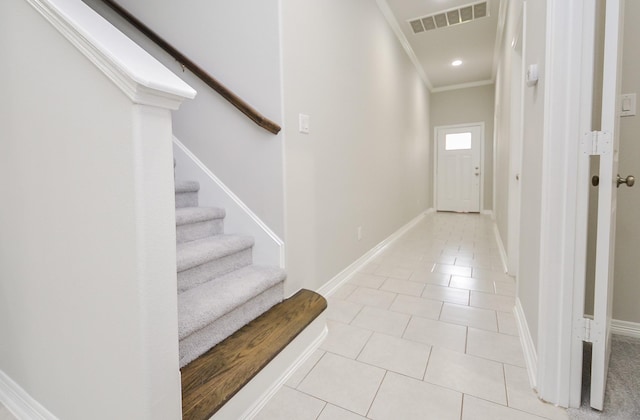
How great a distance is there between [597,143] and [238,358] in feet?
5.19

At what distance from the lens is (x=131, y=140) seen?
78 cm

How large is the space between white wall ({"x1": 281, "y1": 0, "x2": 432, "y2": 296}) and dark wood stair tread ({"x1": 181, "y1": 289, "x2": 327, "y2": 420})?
0.33 metres

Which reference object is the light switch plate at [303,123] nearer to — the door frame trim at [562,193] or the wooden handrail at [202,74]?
the wooden handrail at [202,74]

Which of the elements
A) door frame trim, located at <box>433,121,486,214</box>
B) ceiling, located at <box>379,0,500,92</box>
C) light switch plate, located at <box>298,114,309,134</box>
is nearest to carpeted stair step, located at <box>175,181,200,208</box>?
light switch plate, located at <box>298,114,309,134</box>

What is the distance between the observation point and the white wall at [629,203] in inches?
63.7

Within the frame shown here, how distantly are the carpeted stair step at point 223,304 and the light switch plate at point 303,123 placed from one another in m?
0.89

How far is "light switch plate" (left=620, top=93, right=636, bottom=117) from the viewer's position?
163 cm

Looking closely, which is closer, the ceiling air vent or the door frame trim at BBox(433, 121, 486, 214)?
the ceiling air vent

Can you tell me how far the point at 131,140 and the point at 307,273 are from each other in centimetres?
152

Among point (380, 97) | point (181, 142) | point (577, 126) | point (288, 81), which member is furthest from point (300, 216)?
point (380, 97)

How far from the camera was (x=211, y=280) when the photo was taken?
5.37 feet

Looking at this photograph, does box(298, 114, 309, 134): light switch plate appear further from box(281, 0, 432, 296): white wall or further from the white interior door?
the white interior door

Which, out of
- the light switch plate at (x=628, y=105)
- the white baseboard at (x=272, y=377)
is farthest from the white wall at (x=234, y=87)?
the light switch plate at (x=628, y=105)

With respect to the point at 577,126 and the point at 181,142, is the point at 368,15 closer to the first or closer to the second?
the point at 181,142
